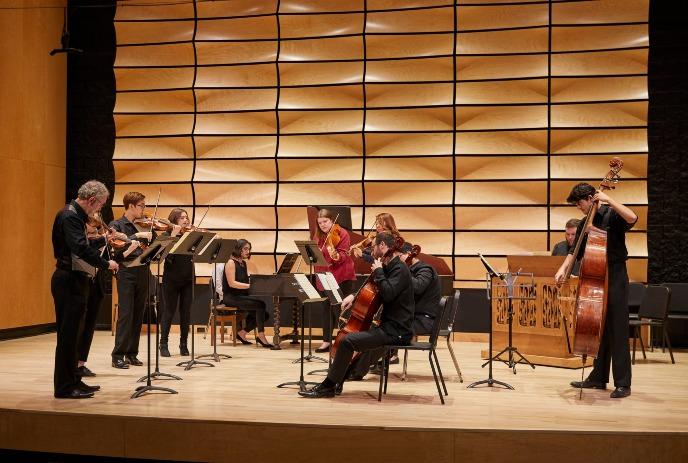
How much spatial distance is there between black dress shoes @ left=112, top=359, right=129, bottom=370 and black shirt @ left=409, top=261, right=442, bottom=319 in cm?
249

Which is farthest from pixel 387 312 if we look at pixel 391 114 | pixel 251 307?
pixel 391 114

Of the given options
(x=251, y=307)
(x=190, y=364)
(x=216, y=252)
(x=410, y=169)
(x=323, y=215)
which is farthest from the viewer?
(x=410, y=169)

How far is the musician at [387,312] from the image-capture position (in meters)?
4.98

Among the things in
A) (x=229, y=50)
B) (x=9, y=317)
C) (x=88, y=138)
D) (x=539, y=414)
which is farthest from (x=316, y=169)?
(x=539, y=414)

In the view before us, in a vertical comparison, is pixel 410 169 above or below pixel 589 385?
above

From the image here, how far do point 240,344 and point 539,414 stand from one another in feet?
14.2

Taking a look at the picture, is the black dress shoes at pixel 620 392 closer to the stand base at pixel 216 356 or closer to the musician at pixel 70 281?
the stand base at pixel 216 356

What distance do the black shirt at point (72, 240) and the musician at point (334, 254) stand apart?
106 inches

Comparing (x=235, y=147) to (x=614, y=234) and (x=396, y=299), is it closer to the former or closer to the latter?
(x=396, y=299)

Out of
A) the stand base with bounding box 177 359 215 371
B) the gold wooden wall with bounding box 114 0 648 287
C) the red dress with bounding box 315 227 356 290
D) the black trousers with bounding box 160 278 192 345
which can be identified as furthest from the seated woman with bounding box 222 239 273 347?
the stand base with bounding box 177 359 215 371

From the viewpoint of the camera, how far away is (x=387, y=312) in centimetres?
505

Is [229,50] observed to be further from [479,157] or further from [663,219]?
[663,219]

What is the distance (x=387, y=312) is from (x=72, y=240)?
2.07 m

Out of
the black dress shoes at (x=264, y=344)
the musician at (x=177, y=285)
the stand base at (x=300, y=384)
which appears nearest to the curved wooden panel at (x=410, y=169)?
the black dress shoes at (x=264, y=344)
